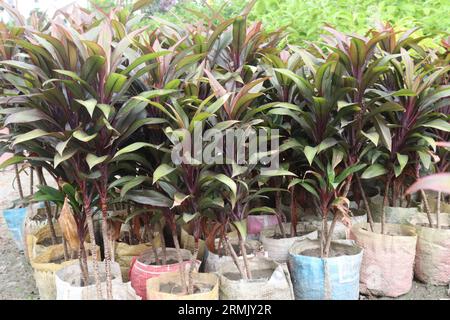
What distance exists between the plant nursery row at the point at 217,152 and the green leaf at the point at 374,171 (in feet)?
0.04

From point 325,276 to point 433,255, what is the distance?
883 millimetres

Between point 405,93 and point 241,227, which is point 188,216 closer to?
point 241,227

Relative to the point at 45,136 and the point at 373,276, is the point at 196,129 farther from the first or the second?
the point at 373,276

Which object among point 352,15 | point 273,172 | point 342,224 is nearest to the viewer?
point 273,172

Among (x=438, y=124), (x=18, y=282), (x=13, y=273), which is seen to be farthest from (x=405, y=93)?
(x=13, y=273)

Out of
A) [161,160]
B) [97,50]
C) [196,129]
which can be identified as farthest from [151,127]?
[97,50]

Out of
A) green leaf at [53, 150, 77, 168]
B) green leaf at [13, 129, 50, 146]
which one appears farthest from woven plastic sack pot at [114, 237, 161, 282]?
green leaf at [13, 129, 50, 146]

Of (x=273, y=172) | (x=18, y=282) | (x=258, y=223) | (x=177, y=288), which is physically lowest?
(x=18, y=282)

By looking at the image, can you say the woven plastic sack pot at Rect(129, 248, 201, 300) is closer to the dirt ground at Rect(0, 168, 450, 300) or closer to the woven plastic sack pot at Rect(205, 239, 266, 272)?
the woven plastic sack pot at Rect(205, 239, 266, 272)

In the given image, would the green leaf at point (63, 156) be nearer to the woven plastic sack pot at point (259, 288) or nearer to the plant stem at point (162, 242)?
the plant stem at point (162, 242)

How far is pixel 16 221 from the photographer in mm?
3705

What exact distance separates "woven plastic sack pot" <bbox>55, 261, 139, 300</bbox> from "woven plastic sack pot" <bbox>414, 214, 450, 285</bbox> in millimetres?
1880

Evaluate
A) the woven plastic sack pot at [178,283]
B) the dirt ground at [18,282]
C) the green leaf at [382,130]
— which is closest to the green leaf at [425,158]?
the green leaf at [382,130]

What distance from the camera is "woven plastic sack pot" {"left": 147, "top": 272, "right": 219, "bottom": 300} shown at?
213 cm
